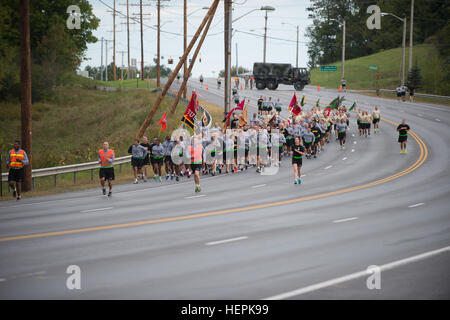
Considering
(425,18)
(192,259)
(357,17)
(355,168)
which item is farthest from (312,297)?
(357,17)

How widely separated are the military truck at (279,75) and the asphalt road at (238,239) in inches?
1734

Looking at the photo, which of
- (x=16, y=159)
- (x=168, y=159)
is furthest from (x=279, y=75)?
(x=16, y=159)

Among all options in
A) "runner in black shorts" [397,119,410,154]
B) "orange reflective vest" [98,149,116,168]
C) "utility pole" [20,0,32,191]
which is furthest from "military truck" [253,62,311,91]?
"orange reflective vest" [98,149,116,168]

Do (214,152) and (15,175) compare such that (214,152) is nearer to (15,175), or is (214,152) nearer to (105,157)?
(105,157)

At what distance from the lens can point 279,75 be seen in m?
67.3

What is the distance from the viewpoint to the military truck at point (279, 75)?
66.6 meters

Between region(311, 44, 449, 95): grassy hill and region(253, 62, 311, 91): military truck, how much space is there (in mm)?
14031

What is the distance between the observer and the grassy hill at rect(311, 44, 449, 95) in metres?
68.2

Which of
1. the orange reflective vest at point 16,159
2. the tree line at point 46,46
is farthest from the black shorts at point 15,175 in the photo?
the tree line at point 46,46

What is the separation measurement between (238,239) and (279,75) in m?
56.6

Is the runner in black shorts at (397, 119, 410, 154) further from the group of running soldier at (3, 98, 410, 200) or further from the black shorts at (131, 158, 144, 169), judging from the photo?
the black shorts at (131, 158, 144, 169)

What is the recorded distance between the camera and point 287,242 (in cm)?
1209

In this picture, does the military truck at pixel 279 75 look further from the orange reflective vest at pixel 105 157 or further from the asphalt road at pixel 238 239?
the orange reflective vest at pixel 105 157
